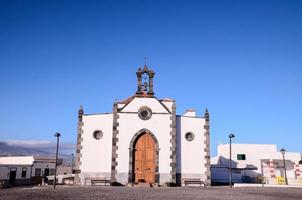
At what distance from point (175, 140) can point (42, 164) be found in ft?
96.9

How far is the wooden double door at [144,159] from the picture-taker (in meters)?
28.4

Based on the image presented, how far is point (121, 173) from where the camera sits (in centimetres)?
2803

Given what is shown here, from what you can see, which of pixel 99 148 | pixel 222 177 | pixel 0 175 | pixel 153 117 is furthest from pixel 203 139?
pixel 0 175

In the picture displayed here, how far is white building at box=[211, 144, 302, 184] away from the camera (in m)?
42.1

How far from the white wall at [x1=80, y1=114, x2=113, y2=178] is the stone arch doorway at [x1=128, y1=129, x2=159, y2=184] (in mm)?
2101

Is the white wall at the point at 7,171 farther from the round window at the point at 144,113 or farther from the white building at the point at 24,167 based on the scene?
the round window at the point at 144,113

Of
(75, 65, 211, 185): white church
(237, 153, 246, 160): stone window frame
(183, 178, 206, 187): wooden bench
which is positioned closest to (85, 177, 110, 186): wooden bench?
(75, 65, 211, 185): white church

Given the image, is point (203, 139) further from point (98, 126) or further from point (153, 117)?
point (98, 126)

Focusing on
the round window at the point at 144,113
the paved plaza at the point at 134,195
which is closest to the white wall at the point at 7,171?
the round window at the point at 144,113

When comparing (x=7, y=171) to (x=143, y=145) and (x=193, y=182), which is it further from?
(x=193, y=182)

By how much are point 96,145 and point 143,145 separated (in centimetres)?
425

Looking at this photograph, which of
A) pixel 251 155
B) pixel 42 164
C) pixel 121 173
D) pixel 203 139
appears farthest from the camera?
pixel 251 155

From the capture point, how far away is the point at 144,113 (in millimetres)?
29594

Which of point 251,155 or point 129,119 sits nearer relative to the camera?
point 129,119
